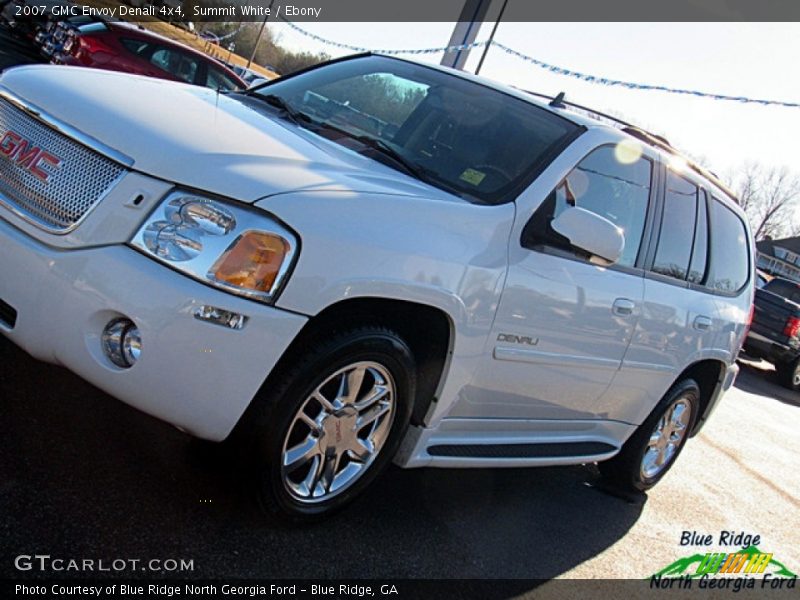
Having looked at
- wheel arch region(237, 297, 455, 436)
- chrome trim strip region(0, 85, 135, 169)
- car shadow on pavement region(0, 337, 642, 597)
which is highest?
chrome trim strip region(0, 85, 135, 169)

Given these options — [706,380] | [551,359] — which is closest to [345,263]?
[551,359]

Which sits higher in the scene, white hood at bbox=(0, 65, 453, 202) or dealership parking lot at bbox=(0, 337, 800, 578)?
white hood at bbox=(0, 65, 453, 202)

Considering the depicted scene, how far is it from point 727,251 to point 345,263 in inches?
133

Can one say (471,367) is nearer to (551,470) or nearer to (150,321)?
(150,321)

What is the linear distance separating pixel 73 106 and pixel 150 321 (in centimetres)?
96

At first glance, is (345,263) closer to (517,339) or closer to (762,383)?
(517,339)

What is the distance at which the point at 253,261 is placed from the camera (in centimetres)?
276

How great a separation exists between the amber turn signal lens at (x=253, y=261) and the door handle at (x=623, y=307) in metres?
1.92

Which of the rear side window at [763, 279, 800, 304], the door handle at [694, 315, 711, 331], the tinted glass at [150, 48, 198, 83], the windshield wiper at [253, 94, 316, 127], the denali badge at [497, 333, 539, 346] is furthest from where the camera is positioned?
the rear side window at [763, 279, 800, 304]

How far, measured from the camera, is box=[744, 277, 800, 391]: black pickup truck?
14297mm

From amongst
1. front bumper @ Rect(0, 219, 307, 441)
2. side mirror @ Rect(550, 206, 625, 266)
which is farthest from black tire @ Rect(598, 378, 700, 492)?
front bumper @ Rect(0, 219, 307, 441)

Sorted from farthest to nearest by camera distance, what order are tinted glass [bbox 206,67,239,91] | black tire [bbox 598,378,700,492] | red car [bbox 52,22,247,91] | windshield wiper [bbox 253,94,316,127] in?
tinted glass [bbox 206,67,239,91]
red car [bbox 52,22,247,91]
black tire [bbox 598,378,700,492]
windshield wiper [bbox 253,94,316,127]

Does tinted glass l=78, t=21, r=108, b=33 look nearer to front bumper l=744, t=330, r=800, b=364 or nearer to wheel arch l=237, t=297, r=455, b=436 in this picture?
wheel arch l=237, t=297, r=455, b=436

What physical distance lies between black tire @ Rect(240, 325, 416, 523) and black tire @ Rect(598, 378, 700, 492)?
7.30ft
